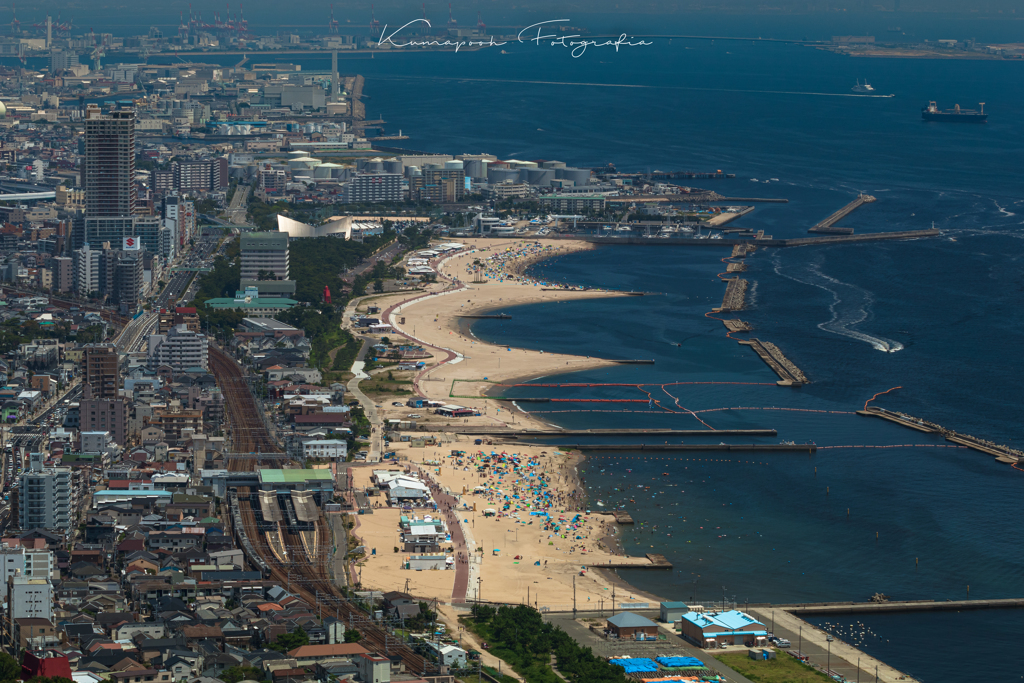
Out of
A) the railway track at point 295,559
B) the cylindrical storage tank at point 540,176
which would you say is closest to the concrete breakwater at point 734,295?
the railway track at point 295,559

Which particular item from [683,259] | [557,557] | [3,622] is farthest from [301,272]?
[3,622]

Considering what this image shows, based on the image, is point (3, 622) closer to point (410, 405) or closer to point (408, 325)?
point (410, 405)

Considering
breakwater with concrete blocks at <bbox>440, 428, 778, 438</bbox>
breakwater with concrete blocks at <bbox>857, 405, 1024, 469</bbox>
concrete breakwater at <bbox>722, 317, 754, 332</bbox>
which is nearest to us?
breakwater with concrete blocks at <bbox>857, 405, 1024, 469</bbox>

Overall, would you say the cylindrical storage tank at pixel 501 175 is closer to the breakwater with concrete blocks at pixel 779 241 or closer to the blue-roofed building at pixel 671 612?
Result: the breakwater with concrete blocks at pixel 779 241

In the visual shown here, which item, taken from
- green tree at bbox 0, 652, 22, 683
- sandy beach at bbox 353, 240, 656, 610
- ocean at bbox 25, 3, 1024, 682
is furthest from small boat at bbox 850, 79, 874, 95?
green tree at bbox 0, 652, 22, 683

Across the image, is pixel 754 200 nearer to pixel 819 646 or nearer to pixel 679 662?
pixel 819 646

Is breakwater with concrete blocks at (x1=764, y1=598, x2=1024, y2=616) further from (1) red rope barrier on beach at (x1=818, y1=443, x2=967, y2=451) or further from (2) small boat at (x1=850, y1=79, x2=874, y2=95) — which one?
(2) small boat at (x1=850, y1=79, x2=874, y2=95)
